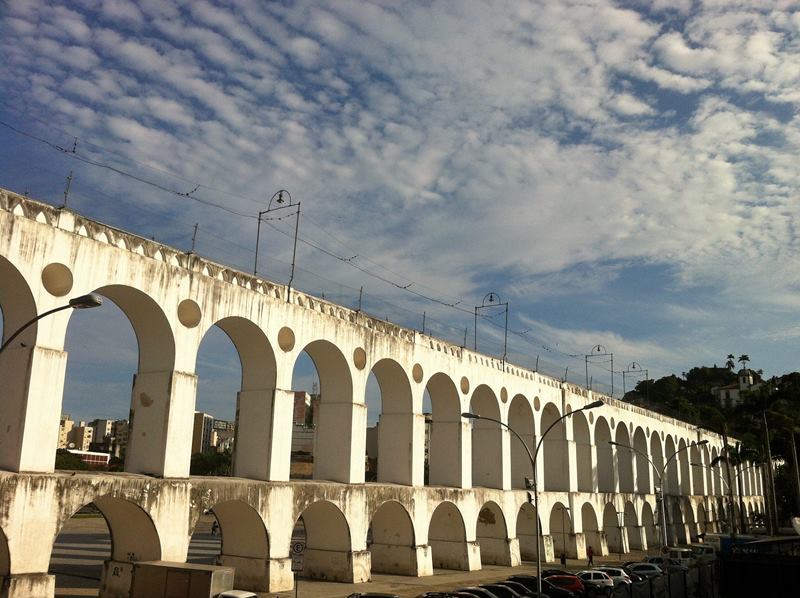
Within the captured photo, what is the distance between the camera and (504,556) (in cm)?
4166

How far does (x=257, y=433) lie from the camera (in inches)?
1113

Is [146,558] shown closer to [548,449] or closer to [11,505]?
[11,505]

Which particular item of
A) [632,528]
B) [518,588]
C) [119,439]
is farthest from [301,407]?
[518,588]

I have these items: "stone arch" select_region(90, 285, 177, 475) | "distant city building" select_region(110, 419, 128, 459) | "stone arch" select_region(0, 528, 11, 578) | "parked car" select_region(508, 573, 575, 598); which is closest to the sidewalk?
"parked car" select_region(508, 573, 575, 598)

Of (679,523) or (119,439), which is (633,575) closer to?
(679,523)

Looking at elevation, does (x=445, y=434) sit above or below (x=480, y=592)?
above

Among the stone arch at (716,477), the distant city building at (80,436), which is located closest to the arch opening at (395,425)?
the stone arch at (716,477)

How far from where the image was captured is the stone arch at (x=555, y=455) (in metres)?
51.1

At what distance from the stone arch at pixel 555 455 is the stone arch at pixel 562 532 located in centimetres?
172

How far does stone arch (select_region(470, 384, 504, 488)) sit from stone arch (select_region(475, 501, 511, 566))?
5.26ft

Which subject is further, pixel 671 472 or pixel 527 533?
pixel 671 472

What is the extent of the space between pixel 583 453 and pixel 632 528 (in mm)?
11571

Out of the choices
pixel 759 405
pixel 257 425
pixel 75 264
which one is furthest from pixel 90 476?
pixel 759 405

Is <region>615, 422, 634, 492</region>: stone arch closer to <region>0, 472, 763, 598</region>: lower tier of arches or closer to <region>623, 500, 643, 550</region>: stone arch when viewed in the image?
<region>623, 500, 643, 550</region>: stone arch
